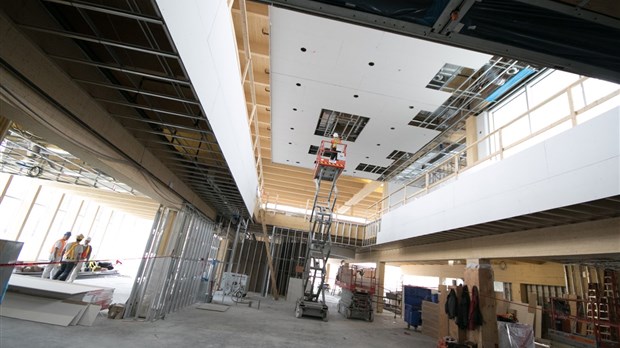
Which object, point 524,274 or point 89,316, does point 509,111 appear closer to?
point 524,274

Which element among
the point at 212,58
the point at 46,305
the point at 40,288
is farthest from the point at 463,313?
the point at 40,288

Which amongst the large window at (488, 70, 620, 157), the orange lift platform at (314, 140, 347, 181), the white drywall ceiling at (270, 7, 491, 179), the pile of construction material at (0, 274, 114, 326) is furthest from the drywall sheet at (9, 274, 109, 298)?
the large window at (488, 70, 620, 157)

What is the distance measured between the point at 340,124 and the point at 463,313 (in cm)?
686

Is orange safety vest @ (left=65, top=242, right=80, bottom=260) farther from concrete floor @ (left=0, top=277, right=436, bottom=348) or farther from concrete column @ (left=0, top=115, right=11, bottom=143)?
concrete column @ (left=0, top=115, right=11, bottom=143)

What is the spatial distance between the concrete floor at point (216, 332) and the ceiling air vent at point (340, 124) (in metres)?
6.68

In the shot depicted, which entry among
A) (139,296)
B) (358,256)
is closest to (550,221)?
(139,296)

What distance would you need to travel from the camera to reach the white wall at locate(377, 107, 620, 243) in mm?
4301

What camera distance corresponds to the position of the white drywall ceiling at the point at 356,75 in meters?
7.11

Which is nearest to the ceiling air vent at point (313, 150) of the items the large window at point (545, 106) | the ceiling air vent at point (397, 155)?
the ceiling air vent at point (397, 155)

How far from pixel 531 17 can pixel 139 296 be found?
8648 mm

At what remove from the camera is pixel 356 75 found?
8.39 m

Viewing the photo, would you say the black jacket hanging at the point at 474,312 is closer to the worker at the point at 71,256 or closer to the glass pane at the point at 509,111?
the glass pane at the point at 509,111

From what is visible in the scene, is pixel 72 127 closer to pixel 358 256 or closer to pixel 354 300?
pixel 354 300

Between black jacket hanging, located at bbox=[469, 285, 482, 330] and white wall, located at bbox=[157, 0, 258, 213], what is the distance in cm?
665
